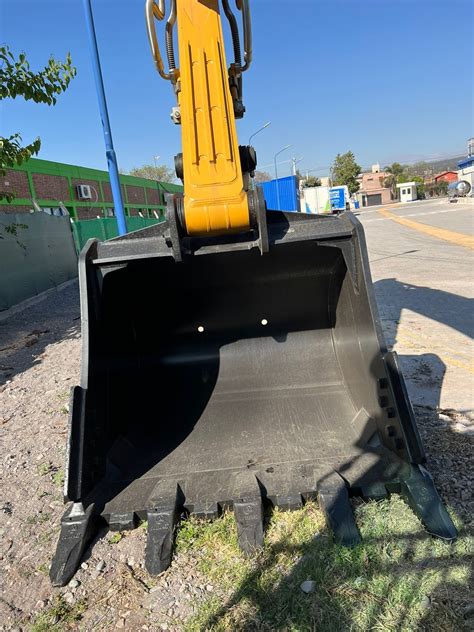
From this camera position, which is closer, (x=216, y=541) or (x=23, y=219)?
(x=216, y=541)

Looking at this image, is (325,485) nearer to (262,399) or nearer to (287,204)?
(262,399)

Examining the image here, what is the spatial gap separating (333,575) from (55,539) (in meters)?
1.60

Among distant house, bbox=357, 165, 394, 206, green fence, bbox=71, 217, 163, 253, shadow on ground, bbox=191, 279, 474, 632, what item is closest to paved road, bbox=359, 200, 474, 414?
shadow on ground, bbox=191, 279, 474, 632

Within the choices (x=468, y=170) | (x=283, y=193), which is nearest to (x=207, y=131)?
(x=283, y=193)

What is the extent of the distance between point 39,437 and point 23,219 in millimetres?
9613

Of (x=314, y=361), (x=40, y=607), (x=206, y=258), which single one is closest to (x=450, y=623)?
(x=40, y=607)

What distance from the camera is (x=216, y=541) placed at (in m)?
2.35

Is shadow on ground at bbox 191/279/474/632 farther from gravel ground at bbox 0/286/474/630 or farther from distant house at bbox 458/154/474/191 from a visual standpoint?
distant house at bbox 458/154/474/191

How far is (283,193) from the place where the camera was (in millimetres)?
25703

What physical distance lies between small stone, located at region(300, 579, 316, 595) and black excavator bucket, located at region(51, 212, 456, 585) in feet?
0.94

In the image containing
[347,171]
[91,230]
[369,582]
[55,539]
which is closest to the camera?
[369,582]

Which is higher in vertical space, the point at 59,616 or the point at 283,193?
the point at 283,193

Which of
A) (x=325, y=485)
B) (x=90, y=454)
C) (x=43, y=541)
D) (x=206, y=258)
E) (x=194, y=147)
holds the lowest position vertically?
(x=43, y=541)

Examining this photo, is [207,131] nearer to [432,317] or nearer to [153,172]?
[432,317]
